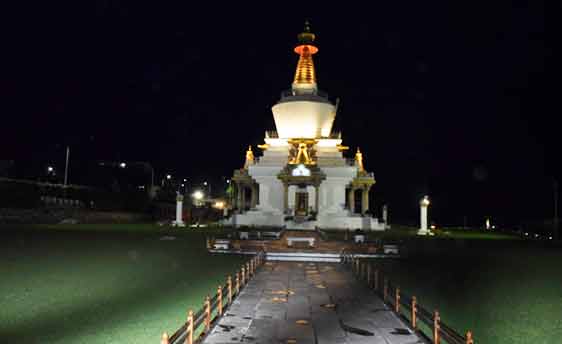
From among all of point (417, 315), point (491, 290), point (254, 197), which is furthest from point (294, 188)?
point (417, 315)

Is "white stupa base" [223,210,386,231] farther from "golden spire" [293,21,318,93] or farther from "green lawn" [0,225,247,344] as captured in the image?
"green lawn" [0,225,247,344]

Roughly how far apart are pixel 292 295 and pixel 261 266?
6797mm

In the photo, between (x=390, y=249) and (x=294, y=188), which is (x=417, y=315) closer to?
(x=390, y=249)

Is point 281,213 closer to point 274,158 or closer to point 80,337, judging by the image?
point 274,158

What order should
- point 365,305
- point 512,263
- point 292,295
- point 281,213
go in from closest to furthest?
point 365,305
point 292,295
point 512,263
point 281,213

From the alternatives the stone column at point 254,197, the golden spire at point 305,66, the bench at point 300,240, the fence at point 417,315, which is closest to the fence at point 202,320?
the fence at point 417,315

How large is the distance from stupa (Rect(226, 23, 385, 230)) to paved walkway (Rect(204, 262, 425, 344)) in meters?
29.1

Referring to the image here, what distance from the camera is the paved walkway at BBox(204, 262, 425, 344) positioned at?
9.30 metres

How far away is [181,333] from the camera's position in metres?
7.27

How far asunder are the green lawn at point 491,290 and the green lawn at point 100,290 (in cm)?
645

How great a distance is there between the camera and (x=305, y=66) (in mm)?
54875

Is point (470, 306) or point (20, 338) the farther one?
point (470, 306)

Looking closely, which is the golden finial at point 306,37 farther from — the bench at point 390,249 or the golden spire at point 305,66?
the bench at point 390,249

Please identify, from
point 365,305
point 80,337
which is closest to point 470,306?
point 365,305
